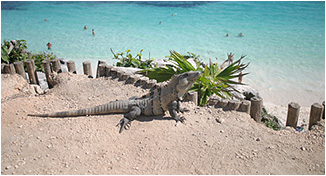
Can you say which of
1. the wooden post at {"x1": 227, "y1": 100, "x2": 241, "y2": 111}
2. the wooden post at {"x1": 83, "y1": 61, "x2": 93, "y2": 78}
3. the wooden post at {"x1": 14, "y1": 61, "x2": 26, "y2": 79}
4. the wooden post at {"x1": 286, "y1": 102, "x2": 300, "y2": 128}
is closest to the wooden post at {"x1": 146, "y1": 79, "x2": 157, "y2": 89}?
the wooden post at {"x1": 227, "y1": 100, "x2": 241, "y2": 111}

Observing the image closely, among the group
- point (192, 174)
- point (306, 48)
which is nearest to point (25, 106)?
point (192, 174)

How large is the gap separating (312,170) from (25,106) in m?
5.04

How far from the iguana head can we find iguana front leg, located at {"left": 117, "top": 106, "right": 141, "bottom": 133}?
77cm

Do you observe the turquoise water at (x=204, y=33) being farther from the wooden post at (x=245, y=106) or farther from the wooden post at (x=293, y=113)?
the wooden post at (x=245, y=106)

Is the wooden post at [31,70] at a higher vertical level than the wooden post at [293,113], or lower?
higher

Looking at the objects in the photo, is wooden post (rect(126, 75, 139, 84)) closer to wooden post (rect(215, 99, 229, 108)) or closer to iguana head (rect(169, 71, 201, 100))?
iguana head (rect(169, 71, 201, 100))

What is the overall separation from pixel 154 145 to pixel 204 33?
14153 millimetres

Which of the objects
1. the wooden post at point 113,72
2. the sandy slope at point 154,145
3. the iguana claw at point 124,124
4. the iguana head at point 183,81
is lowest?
the sandy slope at point 154,145

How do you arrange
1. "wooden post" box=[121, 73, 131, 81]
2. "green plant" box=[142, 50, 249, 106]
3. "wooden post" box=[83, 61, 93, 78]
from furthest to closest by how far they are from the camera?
"wooden post" box=[83, 61, 93, 78] → "wooden post" box=[121, 73, 131, 81] → "green plant" box=[142, 50, 249, 106]

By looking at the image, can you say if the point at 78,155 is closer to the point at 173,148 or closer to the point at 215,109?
the point at 173,148

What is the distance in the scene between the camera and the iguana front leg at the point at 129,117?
15.2 feet

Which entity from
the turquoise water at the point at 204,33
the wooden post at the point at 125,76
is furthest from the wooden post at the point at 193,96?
the turquoise water at the point at 204,33

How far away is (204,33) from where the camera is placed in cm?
1734

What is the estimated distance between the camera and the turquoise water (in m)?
11.9
